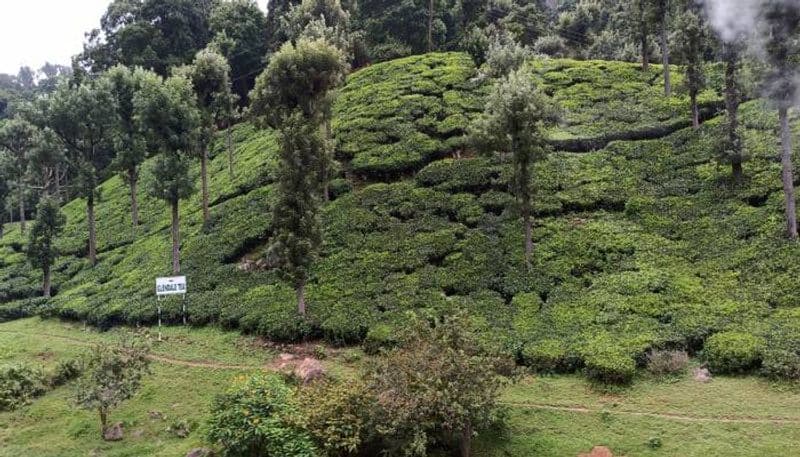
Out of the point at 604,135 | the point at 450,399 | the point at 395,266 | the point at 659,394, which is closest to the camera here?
the point at 450,399

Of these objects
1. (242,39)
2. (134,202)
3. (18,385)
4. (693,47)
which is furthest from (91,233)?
(693,47)

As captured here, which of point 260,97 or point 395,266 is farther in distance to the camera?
point 260,97

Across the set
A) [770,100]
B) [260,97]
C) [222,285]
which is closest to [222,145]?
[260,97]

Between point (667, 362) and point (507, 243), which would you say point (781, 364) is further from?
point (507, 243)

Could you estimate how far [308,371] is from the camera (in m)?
19.3

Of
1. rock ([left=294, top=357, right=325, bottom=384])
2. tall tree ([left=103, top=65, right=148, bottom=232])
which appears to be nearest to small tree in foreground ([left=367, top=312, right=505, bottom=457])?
rock ([left=294, top=357, right=325, bottom=384])

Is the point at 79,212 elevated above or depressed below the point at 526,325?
above

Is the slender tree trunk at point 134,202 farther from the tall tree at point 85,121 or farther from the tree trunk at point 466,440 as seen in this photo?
the tree trunk at point 466,440

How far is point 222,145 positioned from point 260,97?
63.4ft

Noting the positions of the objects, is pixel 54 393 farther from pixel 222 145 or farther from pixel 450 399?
pixel 222 145

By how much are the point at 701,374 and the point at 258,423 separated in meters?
12.5

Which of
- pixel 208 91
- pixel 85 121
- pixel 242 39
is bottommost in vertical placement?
pixel 85 121

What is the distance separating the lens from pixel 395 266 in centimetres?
2547

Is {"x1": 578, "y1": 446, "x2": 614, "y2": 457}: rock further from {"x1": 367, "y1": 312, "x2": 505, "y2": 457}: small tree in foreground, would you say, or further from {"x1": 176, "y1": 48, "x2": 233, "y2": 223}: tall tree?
{"x1": 176, "y1": 48, "x2": 233, "y2": 223}: tall tree
